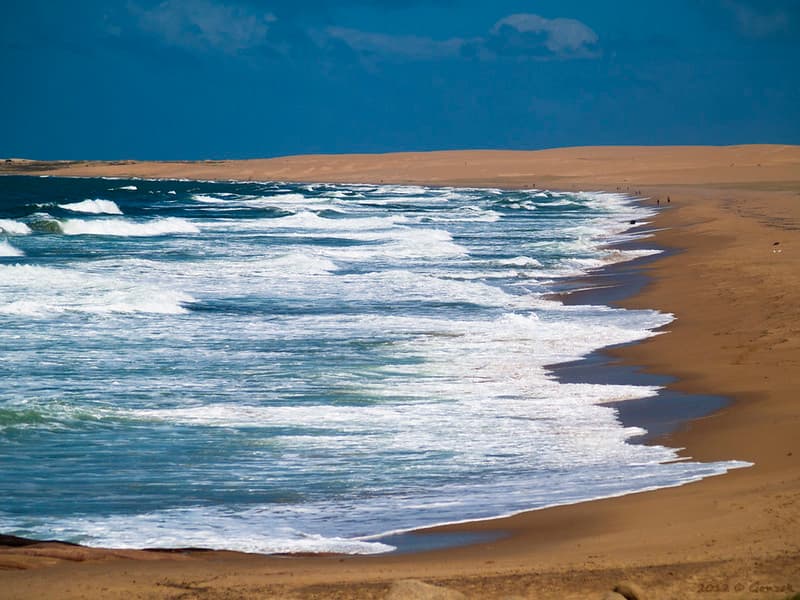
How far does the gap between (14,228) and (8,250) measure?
1206 cm

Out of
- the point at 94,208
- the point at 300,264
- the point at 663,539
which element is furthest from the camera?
the point at 94,208

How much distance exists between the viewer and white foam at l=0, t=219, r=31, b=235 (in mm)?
45469

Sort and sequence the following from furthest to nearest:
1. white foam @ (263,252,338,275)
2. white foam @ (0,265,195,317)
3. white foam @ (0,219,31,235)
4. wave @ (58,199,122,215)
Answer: wave @ (58,199,122,215)
white foam @ (0,219,31,235)
white foam @ (263,252,338,275)
white foam @ (0,265,195,317)

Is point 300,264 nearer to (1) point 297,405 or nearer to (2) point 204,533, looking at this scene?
(1) point 297,405

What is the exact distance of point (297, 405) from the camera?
12.5m

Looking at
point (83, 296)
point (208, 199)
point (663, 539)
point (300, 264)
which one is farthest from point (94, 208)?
point (663, 539)

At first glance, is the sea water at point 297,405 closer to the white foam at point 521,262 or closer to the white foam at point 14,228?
the white foam at point 521,262

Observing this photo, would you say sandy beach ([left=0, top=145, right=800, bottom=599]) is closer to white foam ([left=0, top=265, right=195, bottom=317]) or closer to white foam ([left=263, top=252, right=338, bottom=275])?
white foam ([left=0, top=265, right=195, bottom=317])

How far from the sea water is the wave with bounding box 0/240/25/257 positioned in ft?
18.1

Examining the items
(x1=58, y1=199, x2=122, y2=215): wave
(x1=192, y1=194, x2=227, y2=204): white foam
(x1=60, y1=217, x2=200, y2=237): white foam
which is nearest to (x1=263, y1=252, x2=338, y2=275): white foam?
(x1=60, y1=217, x2=200, y2=237): white foam

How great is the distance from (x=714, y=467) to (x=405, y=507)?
2792mm

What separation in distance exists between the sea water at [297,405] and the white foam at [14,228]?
688 inches

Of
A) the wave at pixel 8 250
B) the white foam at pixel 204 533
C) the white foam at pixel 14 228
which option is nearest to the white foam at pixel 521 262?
the wave at pixel 8 250

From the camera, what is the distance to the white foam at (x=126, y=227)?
155 ft
